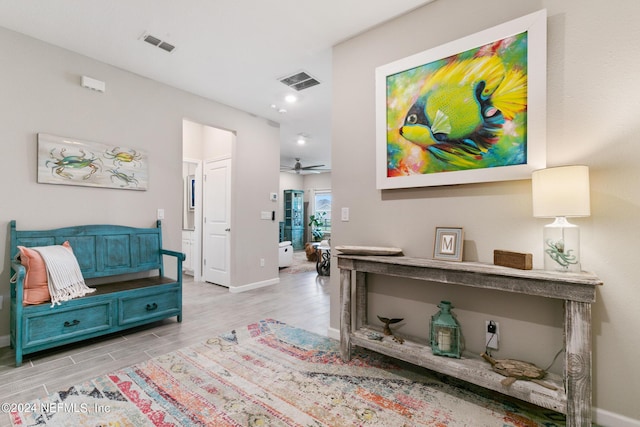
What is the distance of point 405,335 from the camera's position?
93.7 inches

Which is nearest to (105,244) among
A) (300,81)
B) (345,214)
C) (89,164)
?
(89,164)

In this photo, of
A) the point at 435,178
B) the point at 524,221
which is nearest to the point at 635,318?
the point at 524,221

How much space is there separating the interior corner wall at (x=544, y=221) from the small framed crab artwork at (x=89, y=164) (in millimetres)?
2767

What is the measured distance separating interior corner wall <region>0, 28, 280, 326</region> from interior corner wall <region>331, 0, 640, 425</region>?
267 centimetres

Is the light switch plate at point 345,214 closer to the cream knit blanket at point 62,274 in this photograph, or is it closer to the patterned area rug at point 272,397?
the patterned area rug at point 272,397

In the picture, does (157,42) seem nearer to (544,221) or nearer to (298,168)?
(544,221)

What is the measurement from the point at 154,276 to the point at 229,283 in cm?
133

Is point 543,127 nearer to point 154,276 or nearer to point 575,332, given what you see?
point 575,332

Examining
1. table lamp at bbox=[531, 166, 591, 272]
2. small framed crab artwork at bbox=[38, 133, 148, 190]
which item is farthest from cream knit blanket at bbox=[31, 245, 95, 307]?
table lamp at bbox=[531, 166, 591, 272]

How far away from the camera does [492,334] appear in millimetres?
2010

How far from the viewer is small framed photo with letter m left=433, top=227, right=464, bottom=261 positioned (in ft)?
6.82

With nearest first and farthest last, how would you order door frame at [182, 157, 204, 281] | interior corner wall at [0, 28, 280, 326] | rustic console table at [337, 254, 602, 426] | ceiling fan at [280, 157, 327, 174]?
rustic console table at [337, 254, 602, 426], interior corner wall at [0, 28, 280, 326], door frame at [182, 157, 204, 281], ceiling fan at [280, 157, 327, 174]

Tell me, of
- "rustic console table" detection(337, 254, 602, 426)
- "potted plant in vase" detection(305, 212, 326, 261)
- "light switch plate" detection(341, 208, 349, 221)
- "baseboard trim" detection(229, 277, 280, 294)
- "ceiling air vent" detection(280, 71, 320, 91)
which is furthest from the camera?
"potted plant in vase" detection(305, 212, 326, 261)

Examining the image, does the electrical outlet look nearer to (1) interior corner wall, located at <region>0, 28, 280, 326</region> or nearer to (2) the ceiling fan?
(1) interior corner wall, located at <region>0, 28, 280, 326</region>
